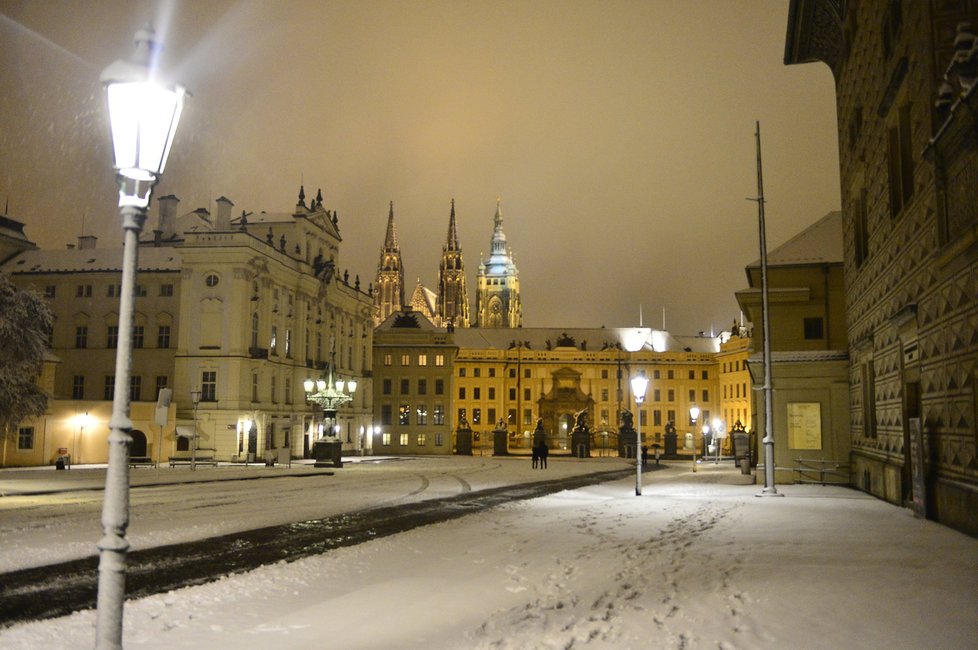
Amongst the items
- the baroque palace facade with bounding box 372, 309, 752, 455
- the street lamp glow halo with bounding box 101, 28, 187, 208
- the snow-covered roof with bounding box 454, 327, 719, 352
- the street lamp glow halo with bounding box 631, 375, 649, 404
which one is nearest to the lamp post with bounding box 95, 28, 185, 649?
the street lamp glow halo with bounding box 101, 28, 187, 208

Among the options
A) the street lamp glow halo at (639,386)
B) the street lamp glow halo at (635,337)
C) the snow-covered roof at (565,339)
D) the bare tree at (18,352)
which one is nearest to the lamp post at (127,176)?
the street lamp glow halo at (639,386)

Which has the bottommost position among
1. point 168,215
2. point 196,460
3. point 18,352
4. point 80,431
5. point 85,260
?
point 196,460

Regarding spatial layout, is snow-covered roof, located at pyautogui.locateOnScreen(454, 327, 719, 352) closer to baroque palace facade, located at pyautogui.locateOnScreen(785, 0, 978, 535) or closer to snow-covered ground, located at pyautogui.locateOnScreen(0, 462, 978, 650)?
baroque palace facade, located at pyautogui.locateOnScreen(785, 0, 978, 535)

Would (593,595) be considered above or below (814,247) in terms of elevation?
below

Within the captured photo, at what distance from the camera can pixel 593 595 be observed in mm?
10125

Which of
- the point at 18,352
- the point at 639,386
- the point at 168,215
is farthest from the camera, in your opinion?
the point at 168,215

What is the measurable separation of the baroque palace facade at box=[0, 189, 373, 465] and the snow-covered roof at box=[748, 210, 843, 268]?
3015 centimetres

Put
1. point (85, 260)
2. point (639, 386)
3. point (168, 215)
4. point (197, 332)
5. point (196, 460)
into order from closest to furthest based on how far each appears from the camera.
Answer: point (639, 386) < point (196, 460) < point (197, 332) < point (85, 260) < point (168, 215)

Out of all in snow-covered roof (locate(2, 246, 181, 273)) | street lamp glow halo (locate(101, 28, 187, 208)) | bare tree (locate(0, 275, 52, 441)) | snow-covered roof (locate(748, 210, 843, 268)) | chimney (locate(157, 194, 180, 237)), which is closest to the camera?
street lamp glow halo (locate(101, 28, 187, 208))

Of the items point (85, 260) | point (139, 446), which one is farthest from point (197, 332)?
point (85, 260)

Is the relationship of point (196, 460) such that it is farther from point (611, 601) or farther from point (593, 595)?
point (611, 601)

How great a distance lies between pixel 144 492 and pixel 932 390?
891 inches

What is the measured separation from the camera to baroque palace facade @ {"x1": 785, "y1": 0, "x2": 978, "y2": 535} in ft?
46.7

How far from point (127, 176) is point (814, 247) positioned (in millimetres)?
34632
